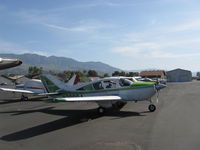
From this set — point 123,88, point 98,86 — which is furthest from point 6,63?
point 98,86

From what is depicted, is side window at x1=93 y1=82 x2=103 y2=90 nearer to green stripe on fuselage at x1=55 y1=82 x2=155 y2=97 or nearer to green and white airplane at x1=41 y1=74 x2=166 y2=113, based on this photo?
green and white airplane at x1=41 y1=74 x2=166 y2=113

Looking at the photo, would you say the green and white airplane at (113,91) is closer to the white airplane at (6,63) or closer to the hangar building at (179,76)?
the white airplane at (6,63)

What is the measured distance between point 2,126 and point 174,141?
23.7 feet

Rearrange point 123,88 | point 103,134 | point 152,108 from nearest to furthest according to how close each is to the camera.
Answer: point 103,134 < point 152,108 < point 123,88

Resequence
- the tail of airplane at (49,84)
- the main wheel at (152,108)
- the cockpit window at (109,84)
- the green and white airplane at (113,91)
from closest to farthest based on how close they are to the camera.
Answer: the green and white airplane at (113,91) < the main wheel at (152,108) < the cockpit window at (109,84) < the tail of airplane at (49,84)

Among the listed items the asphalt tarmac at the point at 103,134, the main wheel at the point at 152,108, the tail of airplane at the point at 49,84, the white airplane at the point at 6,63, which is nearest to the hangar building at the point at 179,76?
the tail of airplane at the point at 49,84

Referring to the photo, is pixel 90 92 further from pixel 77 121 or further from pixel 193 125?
pixel 193 125

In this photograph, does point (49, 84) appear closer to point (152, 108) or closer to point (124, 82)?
point (124, 82)

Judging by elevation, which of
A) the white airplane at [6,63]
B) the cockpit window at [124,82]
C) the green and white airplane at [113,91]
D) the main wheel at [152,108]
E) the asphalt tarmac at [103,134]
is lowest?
the asphalt tarmac at [103,134]

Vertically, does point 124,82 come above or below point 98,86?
above

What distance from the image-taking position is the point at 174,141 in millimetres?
6418

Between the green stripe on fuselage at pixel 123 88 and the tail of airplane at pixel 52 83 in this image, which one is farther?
the tail of airplane at pixel 52 83

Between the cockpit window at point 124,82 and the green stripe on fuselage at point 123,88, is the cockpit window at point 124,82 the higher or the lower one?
the higher one

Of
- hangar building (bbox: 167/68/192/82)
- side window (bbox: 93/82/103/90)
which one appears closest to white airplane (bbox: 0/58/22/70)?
side window (bbox: 93/82/103/90)
